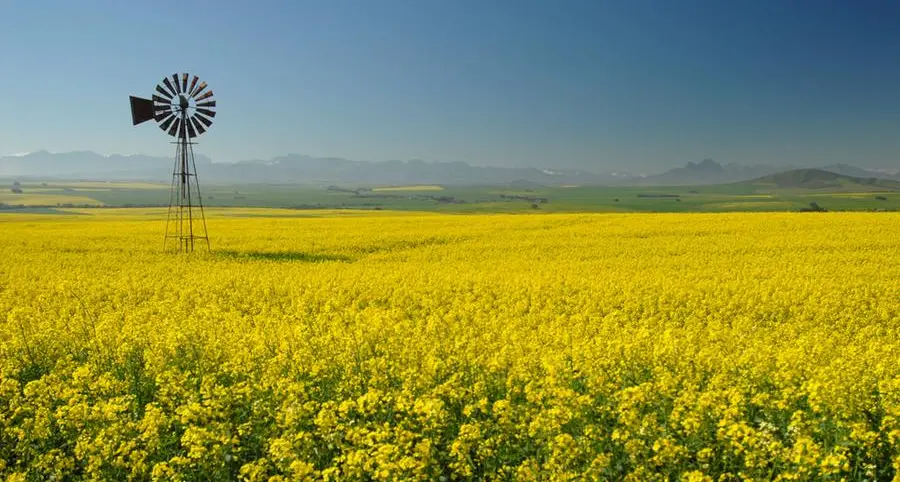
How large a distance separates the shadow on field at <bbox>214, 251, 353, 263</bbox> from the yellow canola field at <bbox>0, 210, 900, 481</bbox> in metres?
0.24

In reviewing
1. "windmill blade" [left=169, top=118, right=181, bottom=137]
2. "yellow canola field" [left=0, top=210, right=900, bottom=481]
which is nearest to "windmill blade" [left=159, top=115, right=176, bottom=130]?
"windmill blade" [left=169, top=118, right=181, bottom=137]

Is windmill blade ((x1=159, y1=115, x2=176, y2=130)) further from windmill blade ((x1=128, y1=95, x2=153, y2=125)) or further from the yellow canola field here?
the yellow canola field

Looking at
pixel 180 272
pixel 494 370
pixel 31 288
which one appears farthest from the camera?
pixel 180 272

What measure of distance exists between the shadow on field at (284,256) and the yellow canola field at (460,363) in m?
0.24

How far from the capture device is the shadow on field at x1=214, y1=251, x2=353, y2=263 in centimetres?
2745

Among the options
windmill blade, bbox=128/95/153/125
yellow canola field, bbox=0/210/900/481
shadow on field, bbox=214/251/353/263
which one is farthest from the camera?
windmill blade, bbox=128/95/153/125

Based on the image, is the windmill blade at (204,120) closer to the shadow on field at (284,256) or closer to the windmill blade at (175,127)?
the windmill blade at (175,127)

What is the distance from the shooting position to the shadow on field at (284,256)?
90.1 feet

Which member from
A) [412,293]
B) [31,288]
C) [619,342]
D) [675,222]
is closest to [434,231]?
[675,222]

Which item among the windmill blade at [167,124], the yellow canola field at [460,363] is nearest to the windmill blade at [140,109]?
the windmill blade at [167,124]

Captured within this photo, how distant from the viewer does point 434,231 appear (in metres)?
37.9

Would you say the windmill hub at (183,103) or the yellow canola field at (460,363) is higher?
the windmill hub at (183,103)

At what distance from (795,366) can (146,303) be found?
54.6 feet

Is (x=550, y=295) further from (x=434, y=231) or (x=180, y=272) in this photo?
(x=434, y=231)
